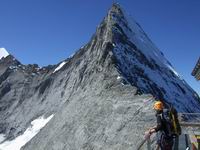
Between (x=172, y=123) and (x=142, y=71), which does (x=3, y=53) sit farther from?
(x=172, y=123)

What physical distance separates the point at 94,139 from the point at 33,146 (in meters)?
17.5

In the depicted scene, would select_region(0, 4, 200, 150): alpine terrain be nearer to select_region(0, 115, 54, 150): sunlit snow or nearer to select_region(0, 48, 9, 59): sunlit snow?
select_region(0, 115, 54, 150): sunlit snow

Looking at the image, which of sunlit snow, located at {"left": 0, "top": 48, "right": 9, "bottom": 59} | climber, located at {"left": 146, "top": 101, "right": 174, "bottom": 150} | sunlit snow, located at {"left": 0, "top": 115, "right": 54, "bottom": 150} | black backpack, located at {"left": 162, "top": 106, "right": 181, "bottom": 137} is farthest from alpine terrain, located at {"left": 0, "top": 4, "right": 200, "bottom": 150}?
black backpack, located at {"left": 162, "top": 106, "right": 181, "bottom": 137}

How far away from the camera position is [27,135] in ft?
214

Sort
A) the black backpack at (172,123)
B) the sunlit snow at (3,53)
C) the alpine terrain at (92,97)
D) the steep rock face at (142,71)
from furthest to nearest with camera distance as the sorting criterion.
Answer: the sunlit snow at (3,53) < the steep rock face at (142,71) < the alpine terrain at (92,97) < the black backpack at (172,123)

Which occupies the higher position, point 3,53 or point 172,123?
point 3,53

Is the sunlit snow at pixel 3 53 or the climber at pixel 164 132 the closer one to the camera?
the climber at pixel 164 132

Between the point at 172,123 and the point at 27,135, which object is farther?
the point at 27,135

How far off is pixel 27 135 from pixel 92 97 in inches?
975

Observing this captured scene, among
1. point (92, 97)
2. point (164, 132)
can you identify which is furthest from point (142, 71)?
point (164, 132)

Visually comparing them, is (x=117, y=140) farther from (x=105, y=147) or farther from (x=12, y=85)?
(x=12, y=85)

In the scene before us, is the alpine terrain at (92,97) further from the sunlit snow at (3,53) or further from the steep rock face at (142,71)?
the sunlit snow at (3,53)

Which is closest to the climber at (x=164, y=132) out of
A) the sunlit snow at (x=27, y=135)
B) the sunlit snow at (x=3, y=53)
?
the sunlit snow at (x=27, y=135)

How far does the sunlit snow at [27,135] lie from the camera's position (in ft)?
206
